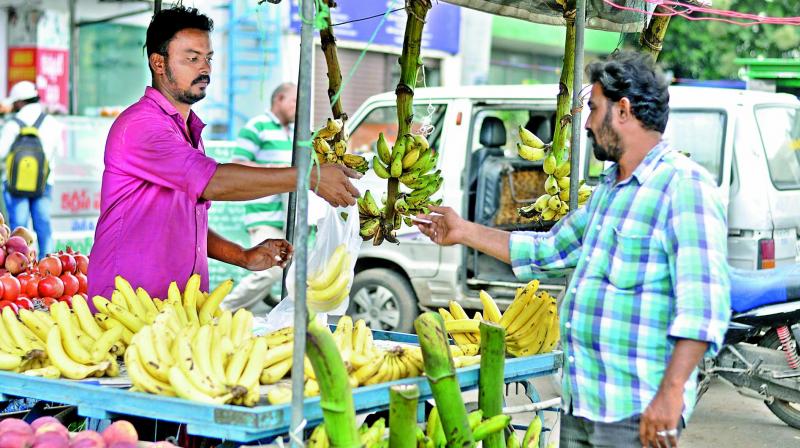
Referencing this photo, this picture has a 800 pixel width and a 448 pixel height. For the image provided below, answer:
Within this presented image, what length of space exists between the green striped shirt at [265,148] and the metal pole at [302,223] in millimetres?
5833

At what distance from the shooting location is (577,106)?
415 cm

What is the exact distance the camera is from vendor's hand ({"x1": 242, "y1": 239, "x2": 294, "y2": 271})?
4.04 meters

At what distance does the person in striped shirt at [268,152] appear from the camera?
27.9ft

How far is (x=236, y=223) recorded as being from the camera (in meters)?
9.95

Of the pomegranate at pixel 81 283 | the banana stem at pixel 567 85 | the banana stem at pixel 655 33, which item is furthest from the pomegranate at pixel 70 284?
the banana stem at pixel 655 33

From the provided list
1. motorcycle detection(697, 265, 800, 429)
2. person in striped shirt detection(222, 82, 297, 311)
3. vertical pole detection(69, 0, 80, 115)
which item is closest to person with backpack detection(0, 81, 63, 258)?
vertical pole detection(69, 0, 80, 115)

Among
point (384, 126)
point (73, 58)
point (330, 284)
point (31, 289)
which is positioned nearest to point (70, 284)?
point (31, 289)

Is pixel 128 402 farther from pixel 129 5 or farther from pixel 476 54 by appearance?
pixel 476 54

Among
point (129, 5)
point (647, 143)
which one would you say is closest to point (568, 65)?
point (647, 143)

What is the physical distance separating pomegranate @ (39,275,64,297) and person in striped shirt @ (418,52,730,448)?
3129mm

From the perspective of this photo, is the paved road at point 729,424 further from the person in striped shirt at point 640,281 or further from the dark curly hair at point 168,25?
the dark curly hair at point 168,25

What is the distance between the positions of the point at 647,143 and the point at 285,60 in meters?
10.5

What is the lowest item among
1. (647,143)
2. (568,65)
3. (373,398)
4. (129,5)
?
(373,398)

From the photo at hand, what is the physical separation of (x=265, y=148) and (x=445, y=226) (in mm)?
5272
